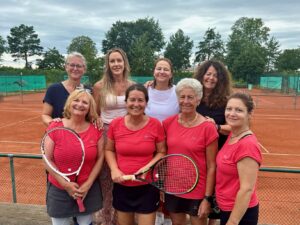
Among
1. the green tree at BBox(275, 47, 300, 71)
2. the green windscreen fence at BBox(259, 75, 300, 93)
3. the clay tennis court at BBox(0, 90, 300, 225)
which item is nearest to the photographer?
the clay tennis court at BBox(0, 90, 300, 225)

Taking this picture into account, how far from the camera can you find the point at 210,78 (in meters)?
3.64

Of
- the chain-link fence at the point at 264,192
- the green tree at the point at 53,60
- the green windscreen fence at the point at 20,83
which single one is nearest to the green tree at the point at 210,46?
the green tree at the point at 53,60

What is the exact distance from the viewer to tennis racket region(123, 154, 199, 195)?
3.15m

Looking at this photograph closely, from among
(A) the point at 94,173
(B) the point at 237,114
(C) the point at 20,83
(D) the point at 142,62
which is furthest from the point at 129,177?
(D) the point at 142,62

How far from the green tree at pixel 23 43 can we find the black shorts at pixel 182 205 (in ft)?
300

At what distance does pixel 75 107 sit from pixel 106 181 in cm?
119

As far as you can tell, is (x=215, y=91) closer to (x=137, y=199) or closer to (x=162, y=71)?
(x=162, y=71)

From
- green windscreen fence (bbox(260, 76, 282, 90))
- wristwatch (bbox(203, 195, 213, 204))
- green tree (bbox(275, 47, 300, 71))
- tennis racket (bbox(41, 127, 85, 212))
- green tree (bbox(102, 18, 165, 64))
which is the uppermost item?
green tree (bbox(102, 18, 165, 64))

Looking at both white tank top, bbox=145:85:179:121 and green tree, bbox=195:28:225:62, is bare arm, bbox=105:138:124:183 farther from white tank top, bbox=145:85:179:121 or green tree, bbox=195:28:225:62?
green tree, bbox=195:28:225:62

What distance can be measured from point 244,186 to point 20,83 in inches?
1508

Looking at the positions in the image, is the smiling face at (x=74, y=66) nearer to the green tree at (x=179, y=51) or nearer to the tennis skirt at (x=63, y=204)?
the tennis skirt at (x=63, y=204)

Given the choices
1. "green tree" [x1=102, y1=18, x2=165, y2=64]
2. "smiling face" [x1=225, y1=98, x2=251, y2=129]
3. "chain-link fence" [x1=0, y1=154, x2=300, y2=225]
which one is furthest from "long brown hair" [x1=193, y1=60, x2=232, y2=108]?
"green tree" [x1=102, y1=18, x2=165, y2=64]

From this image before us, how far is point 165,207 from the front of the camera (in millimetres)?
3398

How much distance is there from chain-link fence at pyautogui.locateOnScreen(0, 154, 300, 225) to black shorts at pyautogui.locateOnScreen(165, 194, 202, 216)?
3.61m
